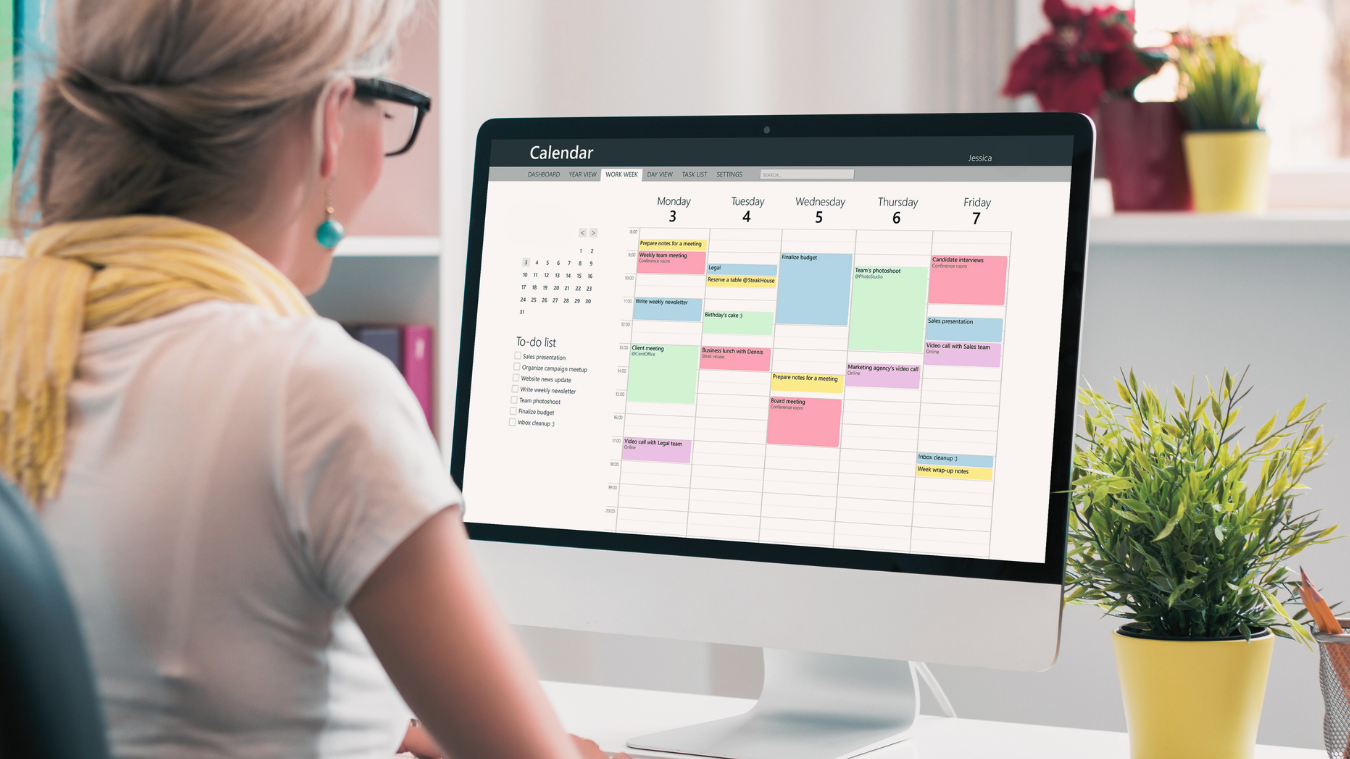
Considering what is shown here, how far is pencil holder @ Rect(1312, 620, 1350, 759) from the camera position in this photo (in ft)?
2.46

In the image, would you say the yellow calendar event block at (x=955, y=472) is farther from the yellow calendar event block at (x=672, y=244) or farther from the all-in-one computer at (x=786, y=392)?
the yellow calendar event block at (x=672, y=244)

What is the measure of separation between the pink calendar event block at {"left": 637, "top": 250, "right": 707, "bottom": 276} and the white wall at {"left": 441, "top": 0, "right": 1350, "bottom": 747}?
0.60 m

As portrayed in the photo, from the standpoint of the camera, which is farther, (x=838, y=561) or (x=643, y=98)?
(x=643, y=98)

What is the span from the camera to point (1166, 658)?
78cm

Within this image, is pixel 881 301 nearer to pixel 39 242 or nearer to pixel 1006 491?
pixel 1006 491

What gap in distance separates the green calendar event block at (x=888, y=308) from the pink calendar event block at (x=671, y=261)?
124 millimetres

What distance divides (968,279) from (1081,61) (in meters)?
0.76

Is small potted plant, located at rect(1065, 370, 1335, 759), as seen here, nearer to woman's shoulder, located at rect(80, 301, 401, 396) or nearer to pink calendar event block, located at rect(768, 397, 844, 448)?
pink calendar event block, located at rect(768, 397, 844, 448)

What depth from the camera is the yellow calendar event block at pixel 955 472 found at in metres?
0.81

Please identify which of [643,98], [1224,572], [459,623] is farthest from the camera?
[643,98]

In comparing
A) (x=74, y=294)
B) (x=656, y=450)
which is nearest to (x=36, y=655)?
(x=74, y=294)

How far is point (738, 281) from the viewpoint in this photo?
0.88 m

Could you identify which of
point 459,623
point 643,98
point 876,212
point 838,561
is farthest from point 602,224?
point 643,98

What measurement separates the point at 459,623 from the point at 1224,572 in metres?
0.54
